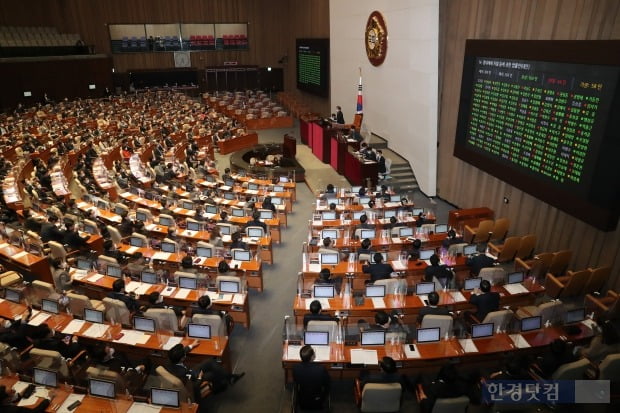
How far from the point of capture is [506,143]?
12836mm

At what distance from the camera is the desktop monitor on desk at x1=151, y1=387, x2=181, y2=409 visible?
639 centimetres

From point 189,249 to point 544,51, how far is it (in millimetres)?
10420

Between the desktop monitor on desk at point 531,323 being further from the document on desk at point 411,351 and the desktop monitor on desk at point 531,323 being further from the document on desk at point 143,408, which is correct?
the document on desk at point 143,408

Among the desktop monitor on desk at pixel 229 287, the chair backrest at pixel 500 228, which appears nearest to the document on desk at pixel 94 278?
the desktop monitor on desk at pixel 229 287

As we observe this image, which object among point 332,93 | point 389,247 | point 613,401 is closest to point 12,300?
point 389,247

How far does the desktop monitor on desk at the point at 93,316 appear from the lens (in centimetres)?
851

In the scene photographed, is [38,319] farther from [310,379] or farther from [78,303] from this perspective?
[310,379]

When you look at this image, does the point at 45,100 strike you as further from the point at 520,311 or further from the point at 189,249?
the point at 520,311

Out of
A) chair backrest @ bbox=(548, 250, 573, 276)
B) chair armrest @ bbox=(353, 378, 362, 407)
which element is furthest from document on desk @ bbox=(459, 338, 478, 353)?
chair backrest @ bbox=(548, 250, 573, 276)

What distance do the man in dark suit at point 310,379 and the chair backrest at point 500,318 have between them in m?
3.32

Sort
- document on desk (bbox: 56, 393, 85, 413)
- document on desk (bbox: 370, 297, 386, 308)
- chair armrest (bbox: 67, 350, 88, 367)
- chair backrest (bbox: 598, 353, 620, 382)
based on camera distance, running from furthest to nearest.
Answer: document on desk (bbox: 370, 297, 386, 308) < chair armrest (bbox: 67, 350, 88, 367) < chair backrest (bbox: 598, 353, 620, 382) < document on desk (bbox: 56, 393, 85, 413)

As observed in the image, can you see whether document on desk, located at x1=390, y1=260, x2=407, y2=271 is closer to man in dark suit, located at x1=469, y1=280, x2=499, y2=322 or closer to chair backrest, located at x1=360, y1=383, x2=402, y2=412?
man in dark suit, located at x1=469, y1=280, x2=499, y2=322

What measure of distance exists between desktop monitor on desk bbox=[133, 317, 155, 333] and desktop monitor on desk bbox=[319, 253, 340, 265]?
4116 mm

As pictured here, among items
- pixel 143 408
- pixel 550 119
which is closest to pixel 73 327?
pixel 143 408
